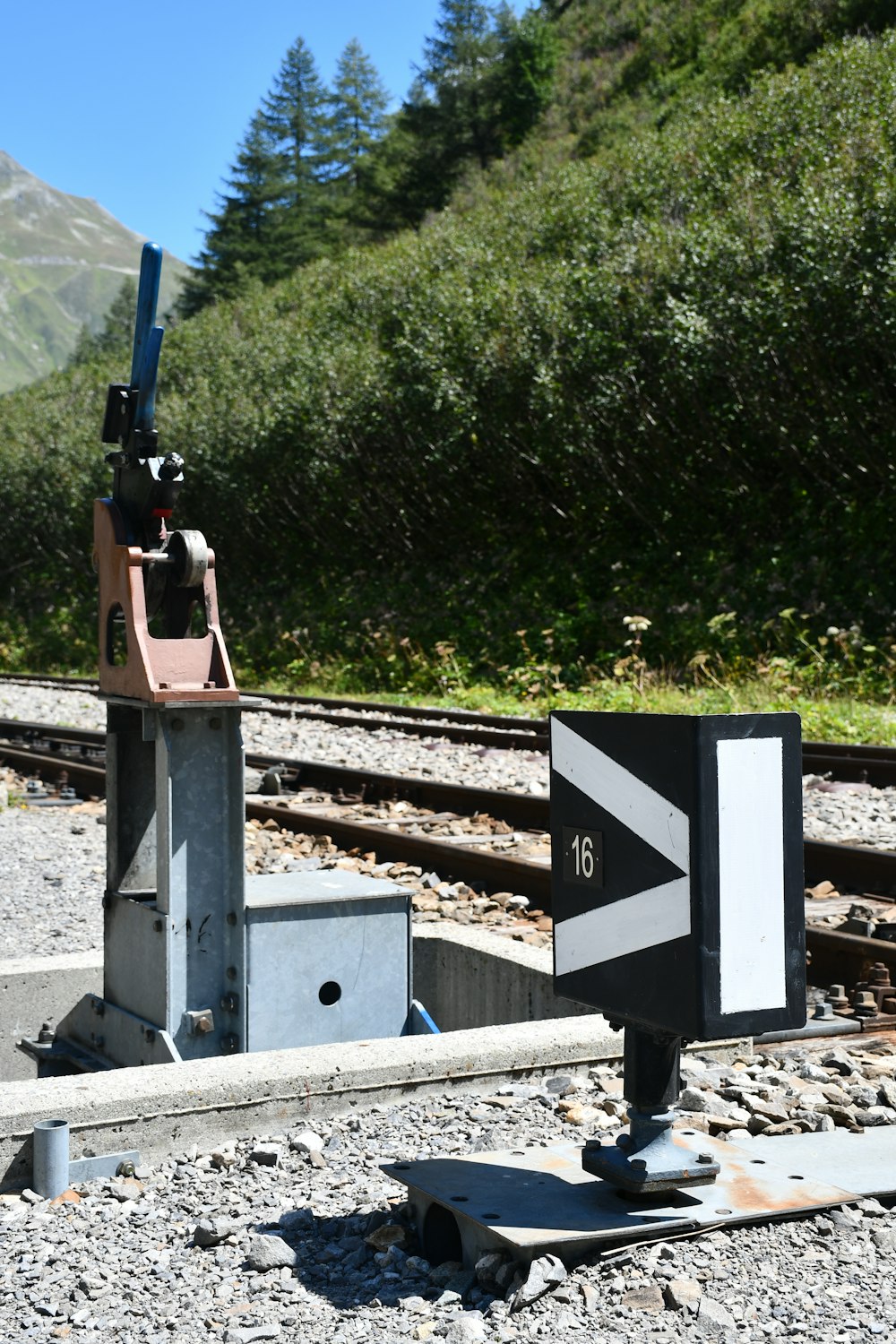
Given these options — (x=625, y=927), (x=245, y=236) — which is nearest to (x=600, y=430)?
(x=625, y=927)

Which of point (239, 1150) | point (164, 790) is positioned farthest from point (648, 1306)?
point (164, 790)

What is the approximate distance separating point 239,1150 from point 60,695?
66.3 feet

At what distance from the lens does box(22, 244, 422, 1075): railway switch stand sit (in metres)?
3.91

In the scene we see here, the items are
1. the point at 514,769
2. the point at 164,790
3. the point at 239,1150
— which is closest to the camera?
the point at 239,1150

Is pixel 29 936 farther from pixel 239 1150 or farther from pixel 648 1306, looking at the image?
pixel 648 1306

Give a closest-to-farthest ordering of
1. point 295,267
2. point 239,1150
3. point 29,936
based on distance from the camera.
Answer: point 239,1150 → point 29,936 → point 295,267

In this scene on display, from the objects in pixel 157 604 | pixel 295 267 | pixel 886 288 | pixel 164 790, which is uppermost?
pixel 295 267

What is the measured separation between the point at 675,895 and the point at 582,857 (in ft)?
1.07

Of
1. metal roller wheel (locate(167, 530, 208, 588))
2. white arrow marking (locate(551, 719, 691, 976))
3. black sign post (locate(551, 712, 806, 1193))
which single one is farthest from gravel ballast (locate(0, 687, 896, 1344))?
metal roller wheel (locate(167, 530, 208, 588))

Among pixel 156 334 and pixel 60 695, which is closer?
pixel 156 334

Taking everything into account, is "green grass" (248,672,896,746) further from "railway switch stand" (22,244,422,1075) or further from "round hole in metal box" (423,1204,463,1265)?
"round hole in metal box" (423,1204,463,1265)

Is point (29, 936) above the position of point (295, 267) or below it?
below

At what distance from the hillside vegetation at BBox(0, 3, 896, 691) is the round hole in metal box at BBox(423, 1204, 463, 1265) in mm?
14028

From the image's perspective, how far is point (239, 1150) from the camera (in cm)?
Answer: 333
